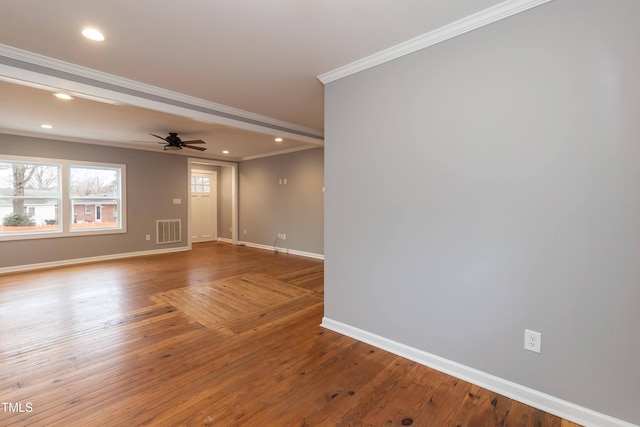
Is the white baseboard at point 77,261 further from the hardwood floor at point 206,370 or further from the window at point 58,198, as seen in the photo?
the hardwood floor at point 206,370

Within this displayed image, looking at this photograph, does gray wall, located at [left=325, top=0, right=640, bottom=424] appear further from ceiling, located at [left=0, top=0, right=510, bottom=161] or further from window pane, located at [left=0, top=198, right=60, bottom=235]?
window pane, located at [left=0, top=198, right=60, bottom=235]

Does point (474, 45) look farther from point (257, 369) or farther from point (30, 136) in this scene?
point (30, 136)

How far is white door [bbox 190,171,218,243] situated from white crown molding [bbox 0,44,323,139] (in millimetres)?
4983

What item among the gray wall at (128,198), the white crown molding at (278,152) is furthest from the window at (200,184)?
the white crown molding at (278,152)

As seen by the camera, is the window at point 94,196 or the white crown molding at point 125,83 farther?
the window at point 94,196

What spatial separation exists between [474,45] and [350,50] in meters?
0.92

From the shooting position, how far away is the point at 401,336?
2367 millimetres

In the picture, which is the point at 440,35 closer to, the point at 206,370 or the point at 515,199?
the point at 515,199

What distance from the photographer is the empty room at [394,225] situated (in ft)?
5.25

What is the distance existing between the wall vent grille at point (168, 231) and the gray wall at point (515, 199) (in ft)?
19.5

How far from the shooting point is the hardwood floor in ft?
5.53

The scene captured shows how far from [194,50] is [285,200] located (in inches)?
186

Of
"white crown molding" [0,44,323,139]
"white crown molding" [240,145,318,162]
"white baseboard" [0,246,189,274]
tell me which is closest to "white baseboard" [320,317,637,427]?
"white crown molding" [0,44,323,139]

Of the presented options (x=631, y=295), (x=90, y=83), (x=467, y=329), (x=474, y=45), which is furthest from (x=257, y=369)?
(x=90, y=83)
